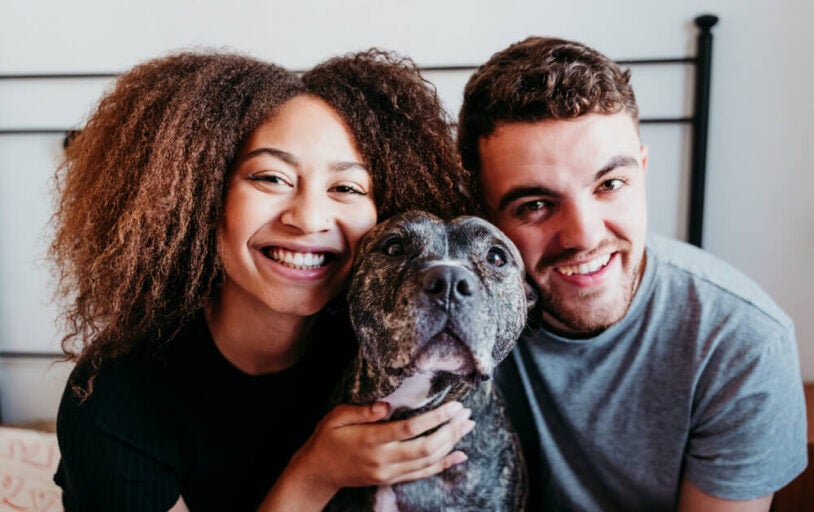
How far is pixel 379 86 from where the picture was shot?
1.63 m

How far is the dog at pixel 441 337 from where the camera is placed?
1140 millimetres

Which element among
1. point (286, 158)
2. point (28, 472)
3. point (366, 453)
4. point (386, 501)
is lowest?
point (28, 472)

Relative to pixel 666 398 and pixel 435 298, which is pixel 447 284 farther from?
pixel 666 398

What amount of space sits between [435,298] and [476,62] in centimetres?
199

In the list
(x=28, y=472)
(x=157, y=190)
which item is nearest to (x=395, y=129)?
(x=157, y=190)

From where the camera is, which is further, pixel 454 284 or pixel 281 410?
pixel 281 410

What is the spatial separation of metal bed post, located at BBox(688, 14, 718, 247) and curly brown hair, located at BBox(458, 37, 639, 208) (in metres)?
1.15

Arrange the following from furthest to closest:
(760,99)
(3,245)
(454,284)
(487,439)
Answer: (3,245)
(760,99)
(487,439)
(454,284)

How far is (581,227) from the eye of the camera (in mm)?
1470

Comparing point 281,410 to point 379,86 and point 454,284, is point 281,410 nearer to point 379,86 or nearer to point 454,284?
point 454,284

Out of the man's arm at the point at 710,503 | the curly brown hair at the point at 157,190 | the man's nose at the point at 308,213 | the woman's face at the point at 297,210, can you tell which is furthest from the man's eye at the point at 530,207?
the man's arm at the point at 710,503

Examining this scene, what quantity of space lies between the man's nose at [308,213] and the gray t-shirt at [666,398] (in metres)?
0.62

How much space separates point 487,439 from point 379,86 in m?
0.88

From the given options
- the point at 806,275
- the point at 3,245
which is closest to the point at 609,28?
the point at 806,275
